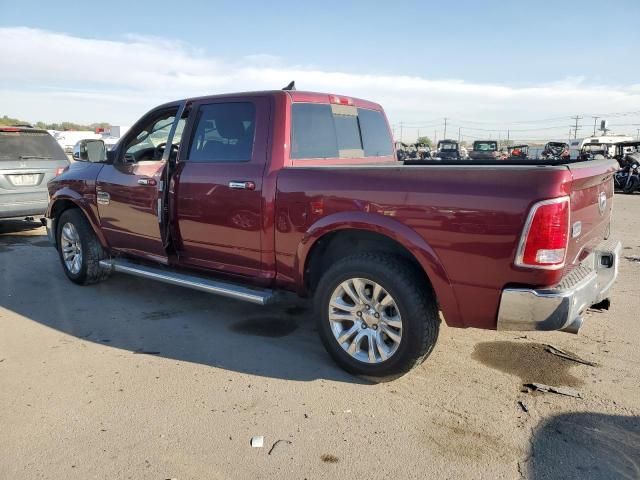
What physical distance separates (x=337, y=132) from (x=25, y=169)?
603cm

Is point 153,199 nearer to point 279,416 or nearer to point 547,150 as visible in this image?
point 279,416

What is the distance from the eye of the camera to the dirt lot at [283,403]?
106 inches

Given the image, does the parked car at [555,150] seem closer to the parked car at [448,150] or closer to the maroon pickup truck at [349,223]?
the parked car at [448,150]

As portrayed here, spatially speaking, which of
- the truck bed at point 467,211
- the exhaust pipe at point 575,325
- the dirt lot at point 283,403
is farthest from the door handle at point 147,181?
the exhaust pipe at point 575,325

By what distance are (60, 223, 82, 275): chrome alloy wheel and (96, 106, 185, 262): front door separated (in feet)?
1.69

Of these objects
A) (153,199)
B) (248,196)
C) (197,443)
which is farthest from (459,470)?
(153,199)

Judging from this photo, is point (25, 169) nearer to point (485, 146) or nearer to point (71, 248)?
point (71, 248)

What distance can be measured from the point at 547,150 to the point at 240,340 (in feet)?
97.8

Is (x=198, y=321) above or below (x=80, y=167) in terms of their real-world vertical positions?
below

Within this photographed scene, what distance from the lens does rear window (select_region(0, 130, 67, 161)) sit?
828cm

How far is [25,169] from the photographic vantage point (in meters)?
8.23

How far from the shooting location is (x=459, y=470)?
2639mm

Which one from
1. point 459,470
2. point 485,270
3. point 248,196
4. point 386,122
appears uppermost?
point 386,122

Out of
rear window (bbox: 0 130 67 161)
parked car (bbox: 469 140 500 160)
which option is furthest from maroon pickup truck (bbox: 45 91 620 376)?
parked car (bbox: 469 140 500 160)
